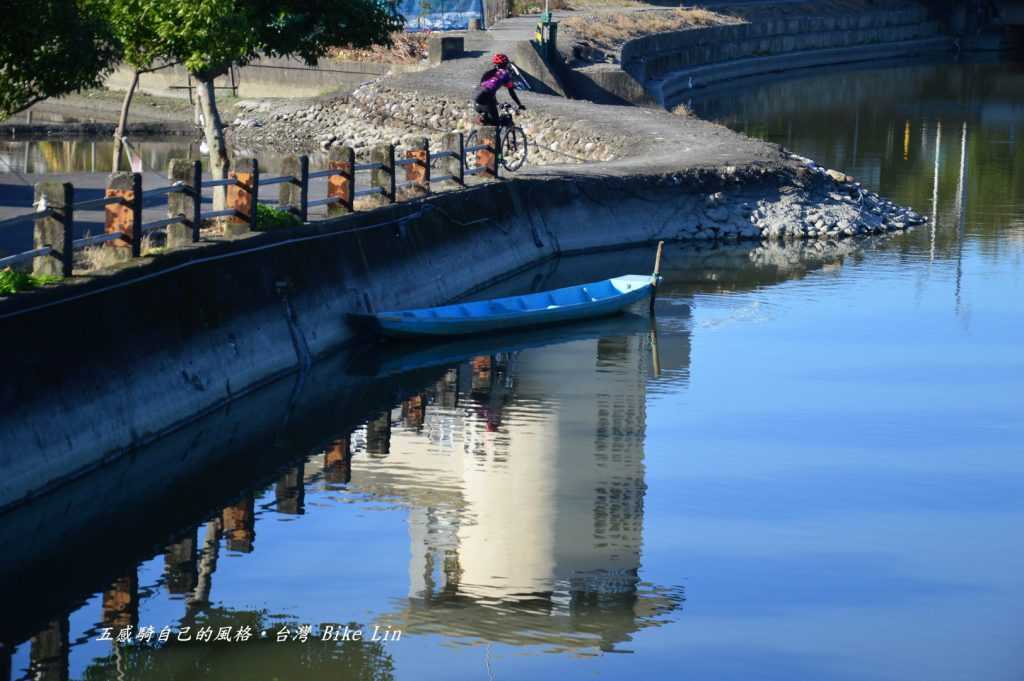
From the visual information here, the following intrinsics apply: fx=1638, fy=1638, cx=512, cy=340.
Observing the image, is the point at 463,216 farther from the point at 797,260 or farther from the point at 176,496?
the point at 176,496

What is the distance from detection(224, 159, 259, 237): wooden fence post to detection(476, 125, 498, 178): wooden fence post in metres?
11.4

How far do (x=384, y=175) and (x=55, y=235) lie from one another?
1104 centimetres

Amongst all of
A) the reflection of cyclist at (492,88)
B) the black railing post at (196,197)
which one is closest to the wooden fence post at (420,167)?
the reflection of cyclist at (492,88)

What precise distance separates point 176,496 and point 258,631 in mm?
4401

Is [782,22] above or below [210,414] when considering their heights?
above

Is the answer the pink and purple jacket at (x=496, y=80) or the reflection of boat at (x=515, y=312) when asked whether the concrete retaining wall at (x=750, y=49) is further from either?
the reflection of boat at (x=515, y=312)

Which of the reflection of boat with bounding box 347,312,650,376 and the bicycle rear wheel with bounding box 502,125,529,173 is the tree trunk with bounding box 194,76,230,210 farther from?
the bicycle rear wheel with bounding box 502,125,529,173

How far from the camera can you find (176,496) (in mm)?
19141

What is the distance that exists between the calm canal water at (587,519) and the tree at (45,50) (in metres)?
4.97

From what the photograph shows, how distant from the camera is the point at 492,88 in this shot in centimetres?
3466

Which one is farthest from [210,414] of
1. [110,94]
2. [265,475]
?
[110,94]

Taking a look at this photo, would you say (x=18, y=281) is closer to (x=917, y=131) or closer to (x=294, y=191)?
(x=294, y=191)

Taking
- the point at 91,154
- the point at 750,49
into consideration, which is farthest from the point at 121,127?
the point at 750,49

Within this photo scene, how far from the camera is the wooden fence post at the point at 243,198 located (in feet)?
80.1
